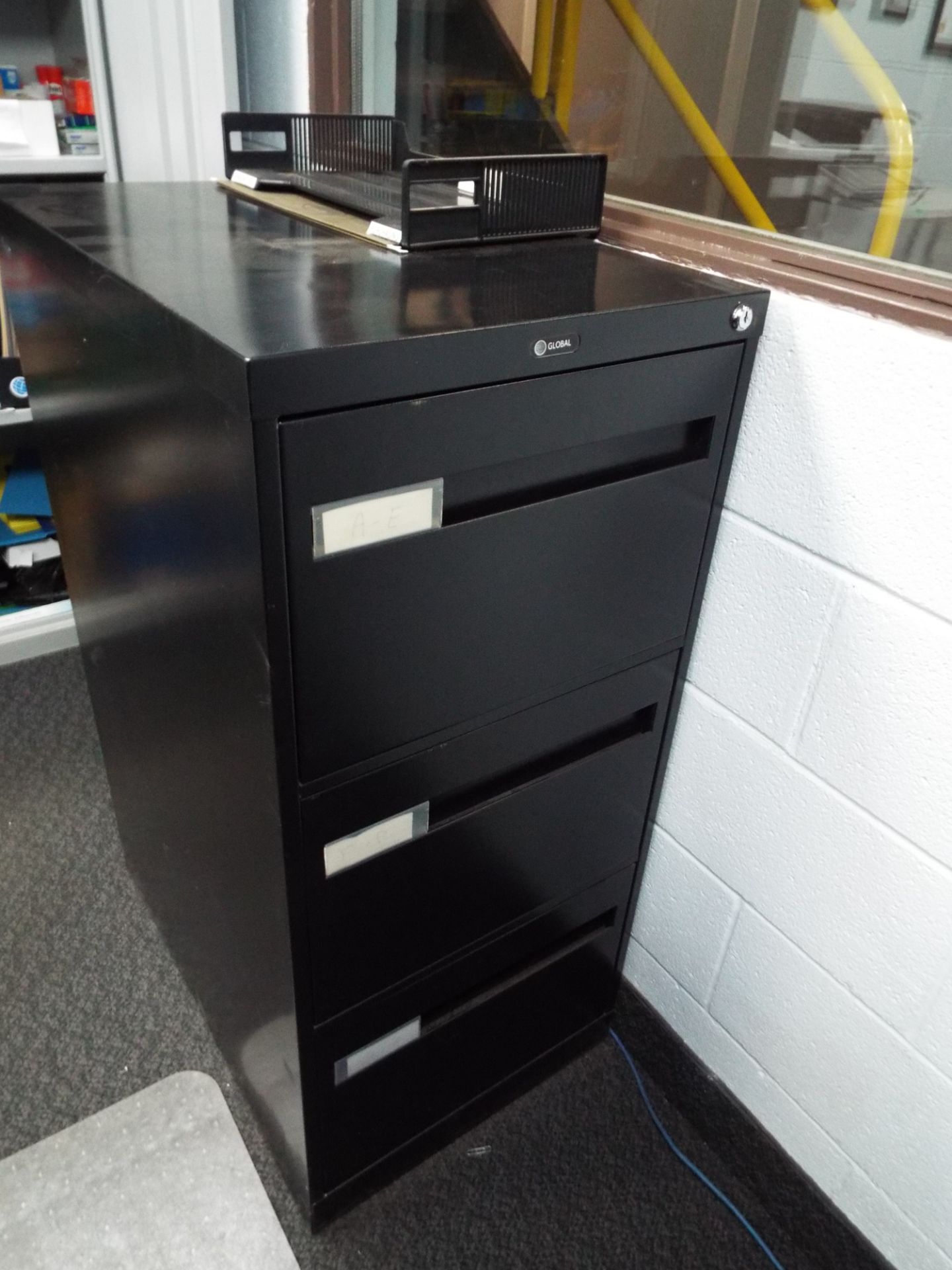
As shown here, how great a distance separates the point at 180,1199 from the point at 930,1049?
76cm

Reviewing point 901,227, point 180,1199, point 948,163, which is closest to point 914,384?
point 901,227

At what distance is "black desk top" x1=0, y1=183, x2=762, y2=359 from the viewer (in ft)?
1.66

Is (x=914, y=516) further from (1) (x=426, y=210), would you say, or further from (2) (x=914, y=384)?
(1) (x=426, y=210)

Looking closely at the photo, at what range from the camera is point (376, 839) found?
26.7 inches

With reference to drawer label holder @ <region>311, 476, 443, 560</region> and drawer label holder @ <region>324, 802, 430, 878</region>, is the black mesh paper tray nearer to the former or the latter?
drawer label holder @ <region>311, 476, 443, 560</region>

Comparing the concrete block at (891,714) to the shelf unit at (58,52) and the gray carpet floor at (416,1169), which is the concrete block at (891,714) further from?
the shelf unit at (58,52)

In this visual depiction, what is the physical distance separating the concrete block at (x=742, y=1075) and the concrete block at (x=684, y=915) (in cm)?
3

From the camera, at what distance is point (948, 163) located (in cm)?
158

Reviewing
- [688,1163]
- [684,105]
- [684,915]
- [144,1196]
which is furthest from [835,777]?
[684,105]

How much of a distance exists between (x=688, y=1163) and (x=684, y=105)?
1.45m

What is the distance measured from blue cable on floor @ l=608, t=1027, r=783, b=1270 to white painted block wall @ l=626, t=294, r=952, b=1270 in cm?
10

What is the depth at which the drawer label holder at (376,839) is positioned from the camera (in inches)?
26.0

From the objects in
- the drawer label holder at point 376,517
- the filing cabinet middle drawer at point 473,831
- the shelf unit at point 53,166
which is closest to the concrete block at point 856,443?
the filing cabinet middle drawer at point 473,831

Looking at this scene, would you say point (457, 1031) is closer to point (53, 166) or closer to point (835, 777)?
point (835, 777)
